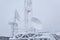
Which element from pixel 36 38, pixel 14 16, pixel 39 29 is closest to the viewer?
pixel 36 38

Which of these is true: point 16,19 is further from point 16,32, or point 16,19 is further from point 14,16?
point 16,32

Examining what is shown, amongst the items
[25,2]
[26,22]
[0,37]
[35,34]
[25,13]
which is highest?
[25,2]

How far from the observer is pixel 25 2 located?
607 centimetres

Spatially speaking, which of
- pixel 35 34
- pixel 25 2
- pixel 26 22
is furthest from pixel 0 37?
pixel 25 2

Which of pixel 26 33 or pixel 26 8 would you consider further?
pixel 26 8

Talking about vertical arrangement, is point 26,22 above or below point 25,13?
below

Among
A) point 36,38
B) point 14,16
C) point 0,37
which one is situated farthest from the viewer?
point 14,16

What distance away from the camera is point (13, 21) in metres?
5.69

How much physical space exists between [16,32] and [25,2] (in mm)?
1892

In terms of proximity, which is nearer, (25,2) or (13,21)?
(13,21)

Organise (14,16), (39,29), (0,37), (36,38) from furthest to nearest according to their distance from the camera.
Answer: (14,16) < (0,37) < (39,29) < (36,38)

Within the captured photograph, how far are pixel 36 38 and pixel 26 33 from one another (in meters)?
0.54

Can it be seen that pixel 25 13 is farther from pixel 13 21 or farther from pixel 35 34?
pixel 35 34

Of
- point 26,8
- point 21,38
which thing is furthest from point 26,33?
point 26,8
